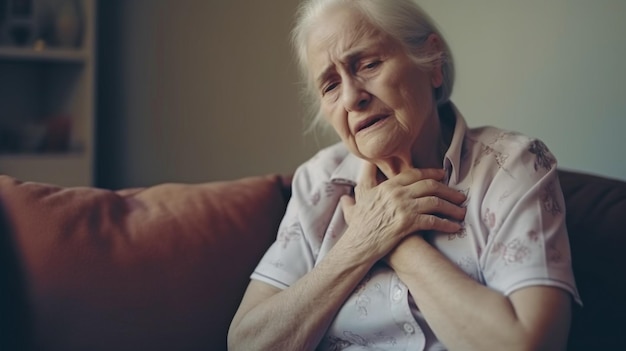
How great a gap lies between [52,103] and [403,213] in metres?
1.95

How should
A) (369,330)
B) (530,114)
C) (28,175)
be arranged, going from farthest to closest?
(28,175)
(530,114)
(369,330)

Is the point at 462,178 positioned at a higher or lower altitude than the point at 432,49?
lower

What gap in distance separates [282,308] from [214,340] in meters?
0.20

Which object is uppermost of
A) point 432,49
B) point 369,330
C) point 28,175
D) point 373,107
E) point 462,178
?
point 432,49

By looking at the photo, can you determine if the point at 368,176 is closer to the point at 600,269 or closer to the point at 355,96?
the point at 355,96

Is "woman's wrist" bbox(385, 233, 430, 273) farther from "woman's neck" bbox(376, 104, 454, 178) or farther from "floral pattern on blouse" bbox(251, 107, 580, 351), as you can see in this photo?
"woman's neck" bbox(376, 104, 454, 178)

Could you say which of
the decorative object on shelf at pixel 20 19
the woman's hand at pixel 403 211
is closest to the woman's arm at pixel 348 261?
the woman's hand at pixel 403 211

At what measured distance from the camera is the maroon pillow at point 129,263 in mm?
1304

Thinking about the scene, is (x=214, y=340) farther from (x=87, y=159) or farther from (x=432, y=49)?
(x=87, y=159)

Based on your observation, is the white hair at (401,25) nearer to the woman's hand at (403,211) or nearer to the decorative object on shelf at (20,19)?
the woman's hand at (403,211)

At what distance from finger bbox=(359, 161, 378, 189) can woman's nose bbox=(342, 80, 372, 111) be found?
0.17 metres

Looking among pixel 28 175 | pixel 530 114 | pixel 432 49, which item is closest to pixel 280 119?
pixel 28 175

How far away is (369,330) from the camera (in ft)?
4.17

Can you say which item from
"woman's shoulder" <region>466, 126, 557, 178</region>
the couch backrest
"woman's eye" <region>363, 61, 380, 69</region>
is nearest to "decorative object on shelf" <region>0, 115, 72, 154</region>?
"woman's eye" <region>363, 61, 380, 69</region>
